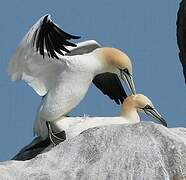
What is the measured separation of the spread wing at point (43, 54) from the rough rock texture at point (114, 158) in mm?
1855

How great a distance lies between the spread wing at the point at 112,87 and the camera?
10.4 metres

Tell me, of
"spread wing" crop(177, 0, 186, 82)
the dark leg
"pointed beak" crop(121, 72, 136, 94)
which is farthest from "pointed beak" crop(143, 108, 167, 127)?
"spread wing" crop(177, 0, 186, 82)

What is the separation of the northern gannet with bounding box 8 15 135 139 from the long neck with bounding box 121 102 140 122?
42 centimetres

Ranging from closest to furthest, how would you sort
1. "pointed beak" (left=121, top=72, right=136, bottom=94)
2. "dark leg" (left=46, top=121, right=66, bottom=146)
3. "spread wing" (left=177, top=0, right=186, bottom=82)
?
"spread wing" (left=177, top=0, right=186, bottom=82), "dark leg" (left=46, top=121, right=66, bottom=146), "pointed beak" (left=121, top=72, right=136, bottom=94)

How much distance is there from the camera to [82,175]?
680 cm

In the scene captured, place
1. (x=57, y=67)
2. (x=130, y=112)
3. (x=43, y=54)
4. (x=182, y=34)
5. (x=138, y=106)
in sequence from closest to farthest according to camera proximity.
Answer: (x=182, y=34) → (x=130, y=112) → (x=138, y=106) → (x=43, y=54) → (x=57, y=67)

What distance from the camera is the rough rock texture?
6793 mm

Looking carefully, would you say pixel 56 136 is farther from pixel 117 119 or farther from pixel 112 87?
pixel 112 87

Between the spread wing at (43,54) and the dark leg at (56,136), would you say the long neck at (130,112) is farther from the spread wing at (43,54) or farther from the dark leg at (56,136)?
the spread wing at (43,54)

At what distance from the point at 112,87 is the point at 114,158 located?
3.54 meters

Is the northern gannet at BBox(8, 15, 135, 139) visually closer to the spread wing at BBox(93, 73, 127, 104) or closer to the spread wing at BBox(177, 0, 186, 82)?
the spread wing at BBox(93, 73, 127, 104)

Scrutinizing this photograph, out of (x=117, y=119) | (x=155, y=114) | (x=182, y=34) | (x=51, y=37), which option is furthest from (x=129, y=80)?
(x=182, y=34)

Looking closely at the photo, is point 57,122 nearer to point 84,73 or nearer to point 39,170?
point 84,73

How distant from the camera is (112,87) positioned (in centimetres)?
1041
